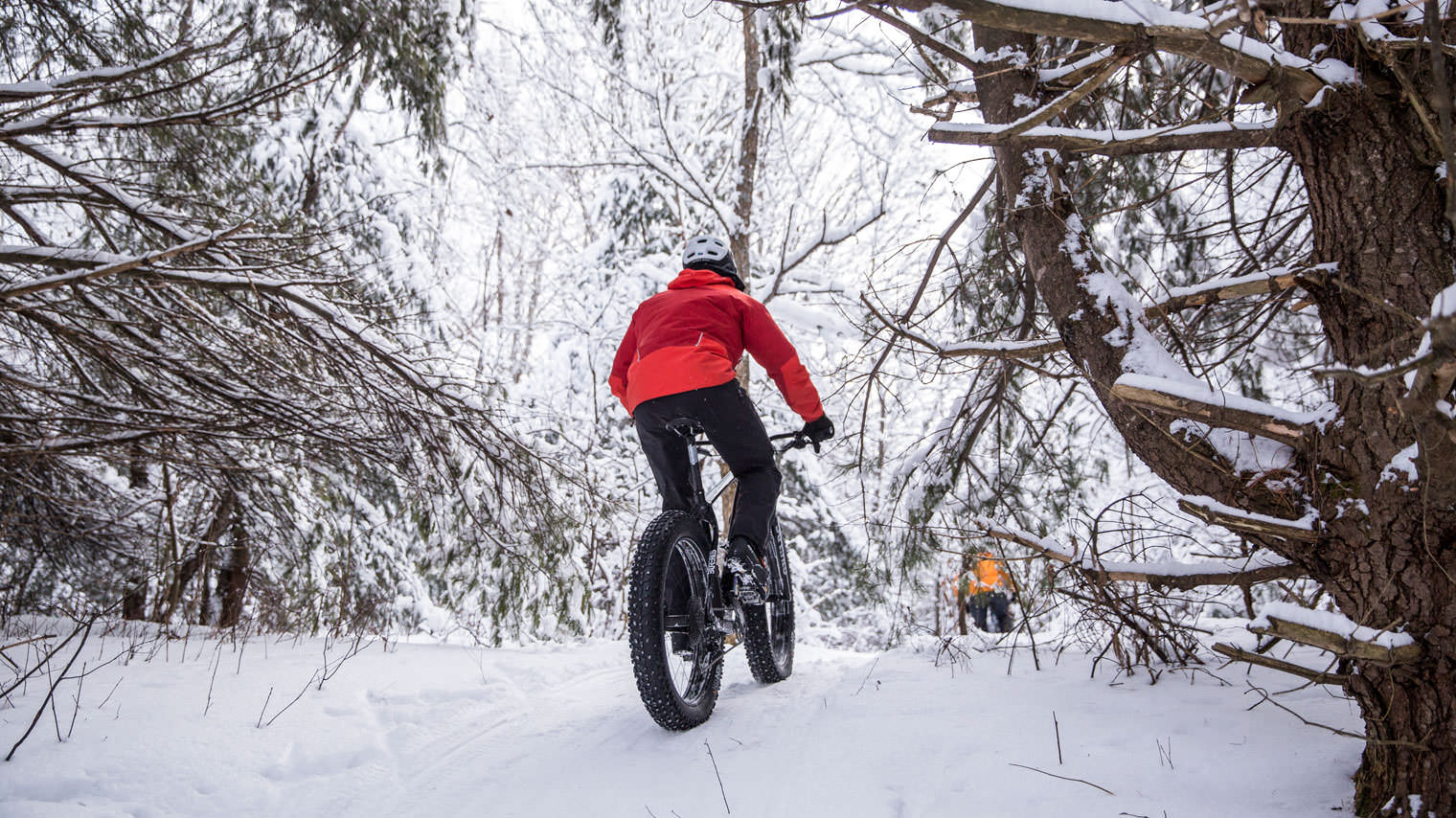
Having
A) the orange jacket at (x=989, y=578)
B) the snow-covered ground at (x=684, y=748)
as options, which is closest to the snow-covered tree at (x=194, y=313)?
the snow-covered ground at (x=684, y=748)

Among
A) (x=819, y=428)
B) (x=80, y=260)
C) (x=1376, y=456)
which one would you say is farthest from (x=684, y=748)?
(x=80, y=260)

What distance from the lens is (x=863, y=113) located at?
823 cm

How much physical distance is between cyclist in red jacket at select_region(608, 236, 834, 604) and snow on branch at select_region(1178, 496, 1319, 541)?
4.80 feet

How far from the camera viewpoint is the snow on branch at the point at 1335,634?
1562 mm

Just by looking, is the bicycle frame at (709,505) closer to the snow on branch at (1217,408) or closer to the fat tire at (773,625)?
the fat tire at (773,625)

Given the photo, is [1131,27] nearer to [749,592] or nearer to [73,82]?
[749,592]

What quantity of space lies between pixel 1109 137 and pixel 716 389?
1474 millimetres

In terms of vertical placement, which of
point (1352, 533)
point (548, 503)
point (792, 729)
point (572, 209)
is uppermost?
point (572, 209)

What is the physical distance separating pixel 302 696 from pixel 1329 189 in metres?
3.66

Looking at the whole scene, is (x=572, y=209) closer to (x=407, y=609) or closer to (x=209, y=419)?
(x=407, y=609)

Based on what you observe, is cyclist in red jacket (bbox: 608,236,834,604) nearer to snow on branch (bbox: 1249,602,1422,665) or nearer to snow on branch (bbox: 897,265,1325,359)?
snow on branch (bbox: 897,265,1325,359)

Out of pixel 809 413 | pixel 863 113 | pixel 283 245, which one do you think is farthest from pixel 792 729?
pixel 863 113

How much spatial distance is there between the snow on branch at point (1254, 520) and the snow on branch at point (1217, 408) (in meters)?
0.19

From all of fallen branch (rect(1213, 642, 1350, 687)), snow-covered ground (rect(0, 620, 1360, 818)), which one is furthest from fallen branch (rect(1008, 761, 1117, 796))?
fallen branch (rect(1213, 642, 1350, 687))
